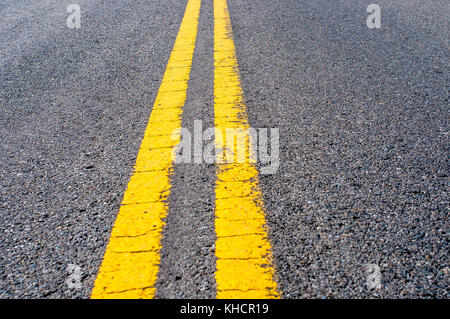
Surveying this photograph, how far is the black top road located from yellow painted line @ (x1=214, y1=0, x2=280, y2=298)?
29 mm

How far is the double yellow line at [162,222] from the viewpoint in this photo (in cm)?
121

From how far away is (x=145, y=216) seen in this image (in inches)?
59.0

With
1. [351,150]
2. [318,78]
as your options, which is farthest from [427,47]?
[351,150]

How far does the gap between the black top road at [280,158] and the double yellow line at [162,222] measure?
0.10ft

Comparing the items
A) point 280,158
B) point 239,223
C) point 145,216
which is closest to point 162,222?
point 145,216

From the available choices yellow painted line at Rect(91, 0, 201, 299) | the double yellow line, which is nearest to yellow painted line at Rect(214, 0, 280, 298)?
the double yellow line

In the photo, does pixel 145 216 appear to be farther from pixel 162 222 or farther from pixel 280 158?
pixel 280 158

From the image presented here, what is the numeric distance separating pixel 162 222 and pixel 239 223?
270 mm

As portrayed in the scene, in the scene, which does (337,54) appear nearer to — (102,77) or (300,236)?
(102,77)

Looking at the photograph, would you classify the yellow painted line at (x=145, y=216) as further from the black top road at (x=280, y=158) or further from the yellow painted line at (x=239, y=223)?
the yellow painted line at (x=239, y=223)

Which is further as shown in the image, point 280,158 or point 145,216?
point 280,158

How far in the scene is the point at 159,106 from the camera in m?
2.40

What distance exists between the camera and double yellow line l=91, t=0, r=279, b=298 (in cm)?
121

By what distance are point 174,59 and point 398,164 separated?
2000 millimetres
